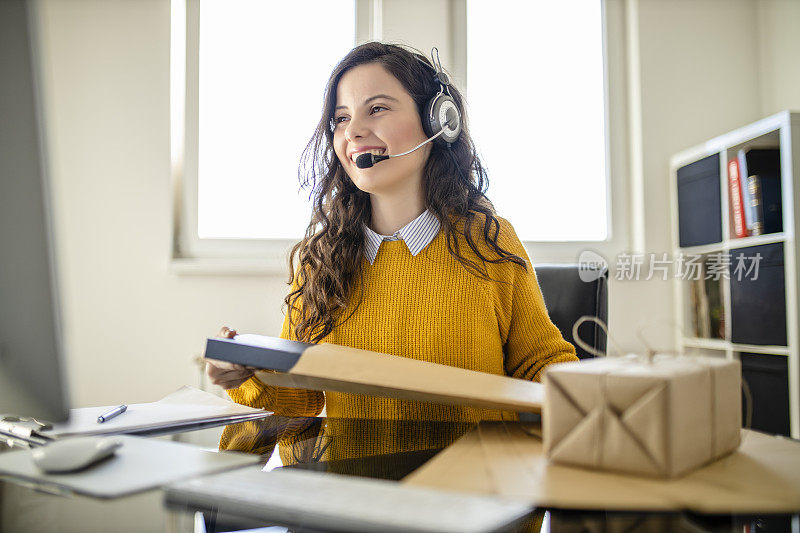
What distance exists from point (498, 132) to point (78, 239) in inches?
68.4

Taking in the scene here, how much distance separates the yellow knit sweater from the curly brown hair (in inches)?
1.1

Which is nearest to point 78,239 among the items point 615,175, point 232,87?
point 232,87

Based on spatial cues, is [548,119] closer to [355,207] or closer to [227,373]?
[355,207]

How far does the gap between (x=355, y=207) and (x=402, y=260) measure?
7.7 inches

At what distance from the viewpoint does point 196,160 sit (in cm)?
220

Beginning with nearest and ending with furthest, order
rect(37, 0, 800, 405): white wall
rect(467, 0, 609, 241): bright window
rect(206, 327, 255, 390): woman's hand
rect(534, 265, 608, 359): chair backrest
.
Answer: rect(206, 327, 255, 390): woman's hand < rect(534, 265, 608, 359): chair backrest < rect(37, 0, 800, 405): white wall < rect(467, 0, 609, 241): bright window

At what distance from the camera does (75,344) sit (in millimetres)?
2047

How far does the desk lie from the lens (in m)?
0.38

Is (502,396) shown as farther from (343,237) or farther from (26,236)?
(343,237)

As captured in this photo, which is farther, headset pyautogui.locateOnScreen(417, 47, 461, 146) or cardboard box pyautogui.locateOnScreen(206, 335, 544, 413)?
headset pyautogui.locateOnScreen(417, 47, 461, 146)

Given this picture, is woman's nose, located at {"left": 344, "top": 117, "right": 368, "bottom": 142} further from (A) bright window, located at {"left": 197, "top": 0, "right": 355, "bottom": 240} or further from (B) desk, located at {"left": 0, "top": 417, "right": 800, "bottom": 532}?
(A) bright window, located at {"left": 197, "top": 0, "right": 355, "bottom": 240}

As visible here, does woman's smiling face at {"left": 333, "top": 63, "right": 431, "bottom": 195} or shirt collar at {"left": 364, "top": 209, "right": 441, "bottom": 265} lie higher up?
woman's smiling face at {"left": 333, "top": 63, "right": 431, "bottom": 195}

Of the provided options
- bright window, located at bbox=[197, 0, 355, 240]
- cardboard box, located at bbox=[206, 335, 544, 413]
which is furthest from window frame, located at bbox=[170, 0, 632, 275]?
cardboard box, located at bbox=[206, 335, 544, 413]

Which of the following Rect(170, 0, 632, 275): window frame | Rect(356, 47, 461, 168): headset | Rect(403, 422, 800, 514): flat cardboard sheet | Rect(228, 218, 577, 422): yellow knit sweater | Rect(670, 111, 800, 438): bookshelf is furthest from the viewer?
Rect(170, 0, 632, 275): window frame
